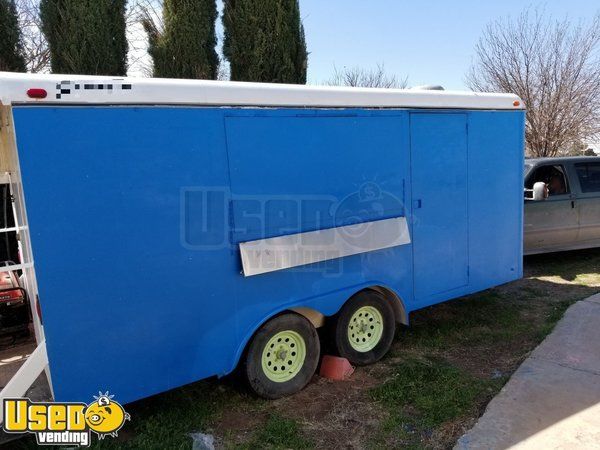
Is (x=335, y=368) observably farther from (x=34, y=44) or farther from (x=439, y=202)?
(x=34, y=44)

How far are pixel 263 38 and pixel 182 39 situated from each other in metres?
1.44

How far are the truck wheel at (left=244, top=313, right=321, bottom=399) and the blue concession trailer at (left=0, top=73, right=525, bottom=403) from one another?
0.5 inches

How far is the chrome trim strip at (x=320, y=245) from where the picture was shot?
3.60m

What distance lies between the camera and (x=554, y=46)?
581 inches

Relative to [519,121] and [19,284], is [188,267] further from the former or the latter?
[519,121]

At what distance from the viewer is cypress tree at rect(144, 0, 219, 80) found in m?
8.80

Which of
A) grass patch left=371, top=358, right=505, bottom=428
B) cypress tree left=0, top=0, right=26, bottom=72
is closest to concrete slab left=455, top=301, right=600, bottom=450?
grass patch left=371, top=358, right=505, bottom=428

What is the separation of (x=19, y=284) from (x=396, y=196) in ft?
12.0

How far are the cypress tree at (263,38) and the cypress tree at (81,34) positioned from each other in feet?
6.72

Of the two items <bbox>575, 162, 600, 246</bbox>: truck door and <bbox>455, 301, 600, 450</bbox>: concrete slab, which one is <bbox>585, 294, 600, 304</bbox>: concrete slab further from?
<bbox>575, 162, 600, 246</bbox>: truck door

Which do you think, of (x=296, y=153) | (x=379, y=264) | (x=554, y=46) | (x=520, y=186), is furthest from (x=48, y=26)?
(x=554, y=46)

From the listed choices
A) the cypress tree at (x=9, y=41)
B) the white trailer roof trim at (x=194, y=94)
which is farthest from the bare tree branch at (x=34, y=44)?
the white trailer roof trim at (x=194, y=94)

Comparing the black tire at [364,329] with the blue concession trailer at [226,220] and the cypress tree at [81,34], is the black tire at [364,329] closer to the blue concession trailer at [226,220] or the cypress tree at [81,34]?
the blue concession trailer at [226,220]

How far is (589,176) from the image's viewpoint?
8305 mm
